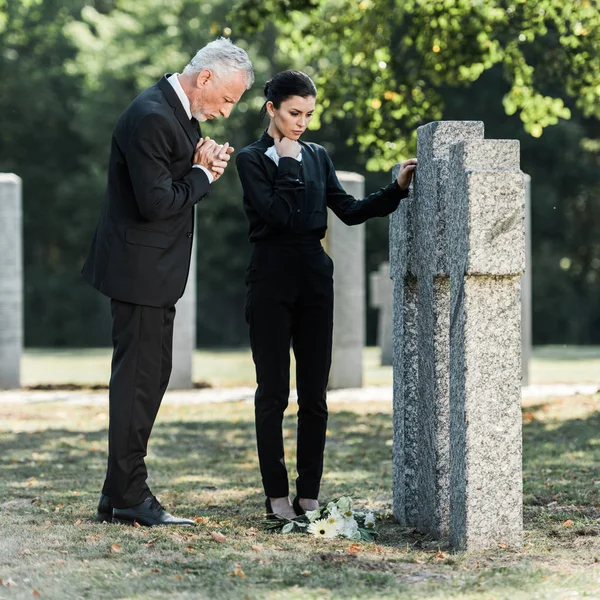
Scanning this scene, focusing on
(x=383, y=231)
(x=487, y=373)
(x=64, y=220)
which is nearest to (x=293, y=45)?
(x=487, y=373)

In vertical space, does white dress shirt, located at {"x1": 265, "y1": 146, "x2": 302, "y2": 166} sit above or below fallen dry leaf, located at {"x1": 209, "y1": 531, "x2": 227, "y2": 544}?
above

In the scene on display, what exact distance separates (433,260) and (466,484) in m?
1.04

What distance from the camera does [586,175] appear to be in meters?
39.1

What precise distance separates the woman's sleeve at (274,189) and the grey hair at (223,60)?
1.25 feet

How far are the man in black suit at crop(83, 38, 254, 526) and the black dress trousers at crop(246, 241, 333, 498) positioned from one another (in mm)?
402

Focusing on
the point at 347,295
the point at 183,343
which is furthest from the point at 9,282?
the point at 347,295

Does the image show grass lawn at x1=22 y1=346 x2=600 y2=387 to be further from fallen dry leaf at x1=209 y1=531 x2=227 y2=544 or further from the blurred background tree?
the blurred background tree

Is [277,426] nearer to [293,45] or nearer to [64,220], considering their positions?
[293,45]

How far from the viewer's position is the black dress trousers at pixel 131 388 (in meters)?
5.49

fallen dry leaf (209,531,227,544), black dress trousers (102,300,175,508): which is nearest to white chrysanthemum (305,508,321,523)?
fallen dry leaf (209,531,227,544)

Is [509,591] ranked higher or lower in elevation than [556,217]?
lower

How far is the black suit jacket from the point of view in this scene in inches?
209

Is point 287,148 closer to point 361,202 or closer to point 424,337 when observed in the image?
point 361,202

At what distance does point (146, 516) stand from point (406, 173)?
2017 mm
